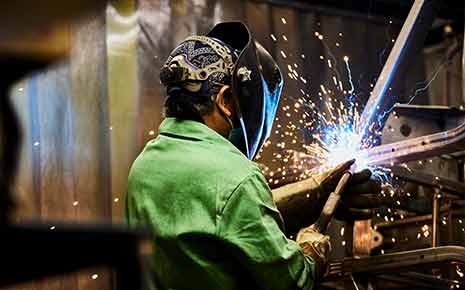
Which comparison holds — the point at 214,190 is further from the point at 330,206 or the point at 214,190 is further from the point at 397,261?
the point at 397,261

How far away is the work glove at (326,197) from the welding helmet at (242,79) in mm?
273

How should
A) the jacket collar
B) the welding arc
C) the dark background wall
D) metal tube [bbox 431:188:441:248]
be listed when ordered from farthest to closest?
the dark background wall → metal tube [bbox 431:188:441:248] → the welding arc → the jacket collar

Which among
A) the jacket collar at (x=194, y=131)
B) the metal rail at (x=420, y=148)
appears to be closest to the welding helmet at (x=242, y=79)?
the jacket collar at (x=194, y=131)

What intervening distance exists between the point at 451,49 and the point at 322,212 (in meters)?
3.03

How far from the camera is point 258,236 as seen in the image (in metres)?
2.29

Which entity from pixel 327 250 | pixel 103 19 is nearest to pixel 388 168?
pixel 327 250

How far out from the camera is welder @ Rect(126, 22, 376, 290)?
7.53 ft

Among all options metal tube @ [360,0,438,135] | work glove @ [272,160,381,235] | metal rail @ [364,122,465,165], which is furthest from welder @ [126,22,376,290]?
metal tube @ [360,0,438,135]

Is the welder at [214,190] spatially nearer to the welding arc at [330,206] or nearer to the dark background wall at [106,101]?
the welding arc at [330,206]

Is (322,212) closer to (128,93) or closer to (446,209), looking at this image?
(446,209)

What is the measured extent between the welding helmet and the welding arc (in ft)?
0.97

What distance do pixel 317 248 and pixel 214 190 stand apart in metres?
0.42

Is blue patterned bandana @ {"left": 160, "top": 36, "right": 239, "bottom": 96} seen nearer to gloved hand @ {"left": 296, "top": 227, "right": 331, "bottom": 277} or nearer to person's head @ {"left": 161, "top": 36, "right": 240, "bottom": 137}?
person's head @ {"left": 161, "top": 36, "right": 240, "bottom": 137}

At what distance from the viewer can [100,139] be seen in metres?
4.27
